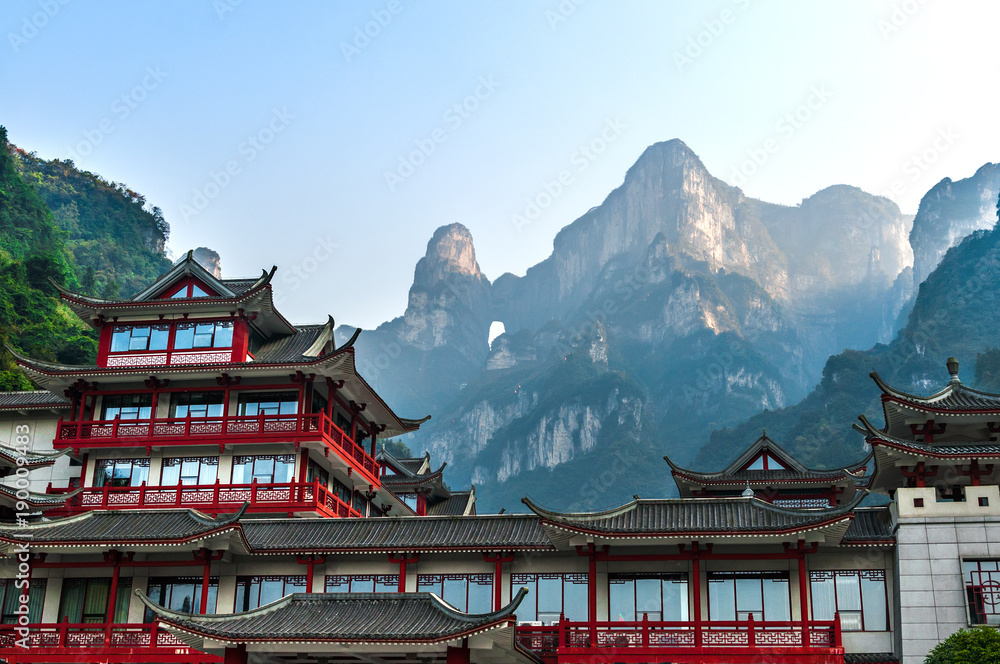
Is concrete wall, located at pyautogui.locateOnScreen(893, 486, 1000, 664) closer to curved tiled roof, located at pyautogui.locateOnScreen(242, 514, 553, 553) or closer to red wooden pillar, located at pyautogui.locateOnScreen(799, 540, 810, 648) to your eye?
red wooden pillar, located at pyautogui.locateOnScreen(799, 540, 810, 648)

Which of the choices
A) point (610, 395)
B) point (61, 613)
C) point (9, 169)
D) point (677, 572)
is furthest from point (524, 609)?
point (610, 395)

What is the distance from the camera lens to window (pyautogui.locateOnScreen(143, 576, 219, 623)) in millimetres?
30609

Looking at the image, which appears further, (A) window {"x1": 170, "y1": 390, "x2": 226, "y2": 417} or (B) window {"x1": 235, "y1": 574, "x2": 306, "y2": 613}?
(A) window {"x1": 170, "y1": 390, "x2": 226, "y2": 417}

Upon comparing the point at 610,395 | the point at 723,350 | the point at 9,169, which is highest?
the point at 723,350

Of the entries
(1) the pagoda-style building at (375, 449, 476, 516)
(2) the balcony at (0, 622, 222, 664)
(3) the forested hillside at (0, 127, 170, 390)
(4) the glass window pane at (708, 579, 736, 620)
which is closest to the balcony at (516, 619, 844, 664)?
(4) the glass window pane at (708, 579, 736, 620)

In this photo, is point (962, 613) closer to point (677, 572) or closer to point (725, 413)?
point (677, 572)

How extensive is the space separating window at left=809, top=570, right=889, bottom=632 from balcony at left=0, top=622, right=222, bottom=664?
17879mm

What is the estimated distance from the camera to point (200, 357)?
129 feet

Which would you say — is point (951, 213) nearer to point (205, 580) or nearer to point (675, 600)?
point (675, 600)

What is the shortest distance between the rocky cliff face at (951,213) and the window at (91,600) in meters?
168

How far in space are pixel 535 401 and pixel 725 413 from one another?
39.4m

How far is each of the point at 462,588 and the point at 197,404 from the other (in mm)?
15621

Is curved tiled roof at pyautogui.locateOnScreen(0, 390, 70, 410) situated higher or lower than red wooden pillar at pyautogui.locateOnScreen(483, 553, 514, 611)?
higher

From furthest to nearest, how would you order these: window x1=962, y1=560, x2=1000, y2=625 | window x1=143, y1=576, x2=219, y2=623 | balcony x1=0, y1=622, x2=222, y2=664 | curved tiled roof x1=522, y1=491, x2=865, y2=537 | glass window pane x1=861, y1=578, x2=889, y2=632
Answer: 1. window x1=143, y1=576, x2=219, y2=623
2. balcony x1=0, y1=622, x2=222, y2=664
3. glass window pane x1=861, y1=578, x2=889, y2=632
4. curved tiled roof x1=522, y1=491, x2=865, y2=537
5. window x1=962, y1=560, x2=1000, y2=625
